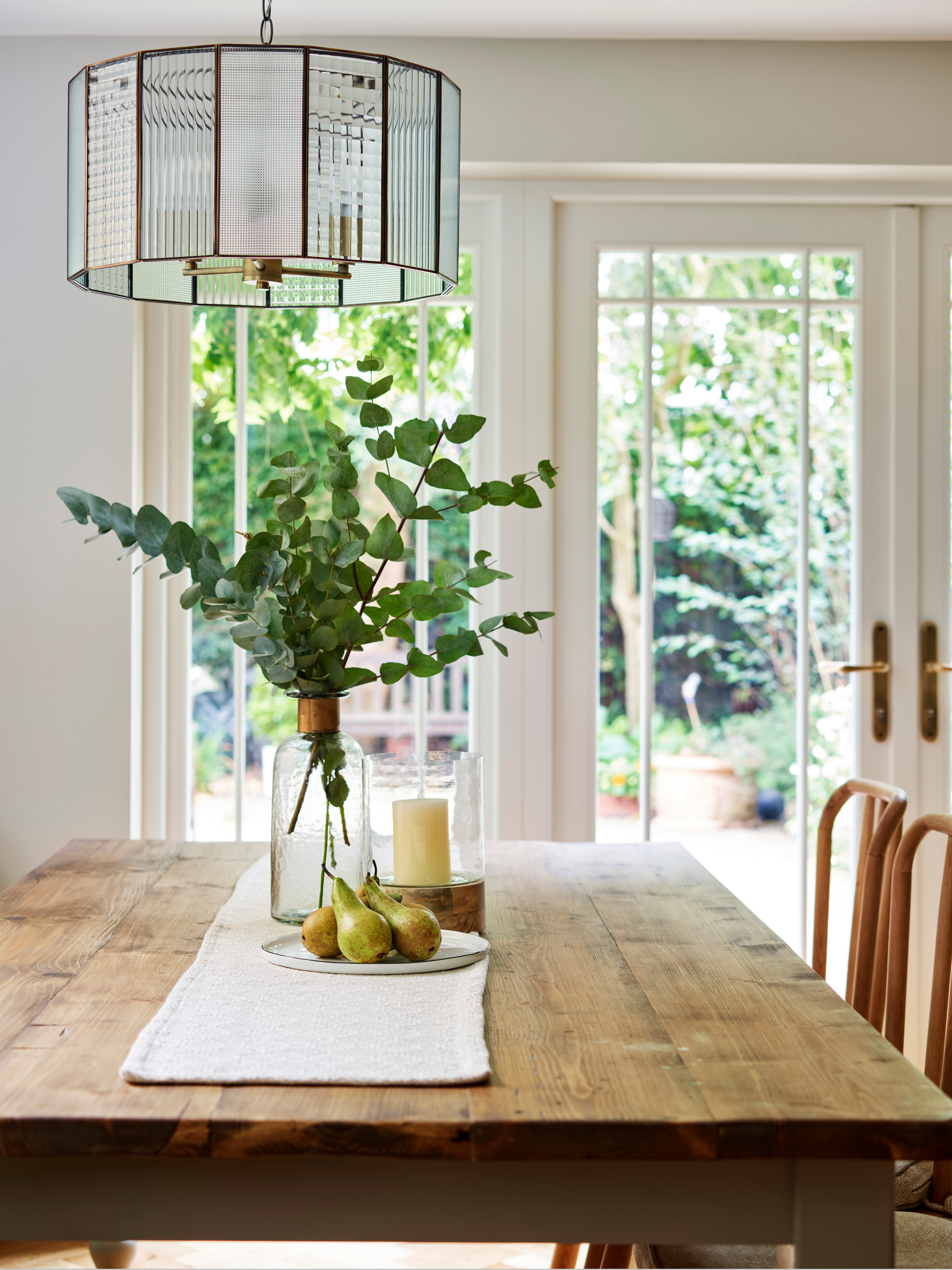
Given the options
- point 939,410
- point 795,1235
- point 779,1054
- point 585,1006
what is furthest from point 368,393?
point 939,410

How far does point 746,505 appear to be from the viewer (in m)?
2.74

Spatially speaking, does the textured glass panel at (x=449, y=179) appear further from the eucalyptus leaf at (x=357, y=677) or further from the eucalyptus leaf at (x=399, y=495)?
the eucalyptus leaf at (x=357, y=677)

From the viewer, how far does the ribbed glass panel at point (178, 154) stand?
1.18 metres

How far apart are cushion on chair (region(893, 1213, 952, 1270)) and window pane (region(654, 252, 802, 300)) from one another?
202 centimetres

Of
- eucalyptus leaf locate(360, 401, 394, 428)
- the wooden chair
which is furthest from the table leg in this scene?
eucalyptus leaf locate(360, 401, 394, 428)

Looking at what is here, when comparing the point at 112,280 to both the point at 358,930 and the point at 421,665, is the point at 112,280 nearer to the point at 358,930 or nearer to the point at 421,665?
the point at 421,665

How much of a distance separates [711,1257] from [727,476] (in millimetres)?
1837

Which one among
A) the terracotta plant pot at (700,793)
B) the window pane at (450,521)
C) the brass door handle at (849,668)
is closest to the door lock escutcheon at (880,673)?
the brass door handle at (849,668)

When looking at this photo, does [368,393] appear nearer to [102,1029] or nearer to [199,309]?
[102,1029]

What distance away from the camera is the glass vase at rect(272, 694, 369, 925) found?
134 centimetres

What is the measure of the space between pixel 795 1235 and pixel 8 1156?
618 mm

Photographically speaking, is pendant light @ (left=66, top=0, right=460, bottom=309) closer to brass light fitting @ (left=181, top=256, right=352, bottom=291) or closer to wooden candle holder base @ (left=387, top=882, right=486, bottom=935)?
brass light fitting @ (left=181, top=256, right=352, bottom=291)

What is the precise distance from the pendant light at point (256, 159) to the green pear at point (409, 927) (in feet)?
2.29

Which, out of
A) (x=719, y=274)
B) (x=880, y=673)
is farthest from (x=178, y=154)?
(x=880, y=673)
